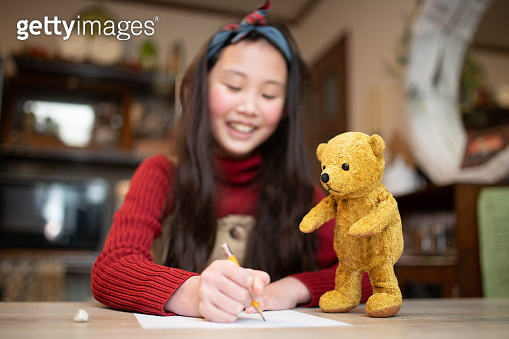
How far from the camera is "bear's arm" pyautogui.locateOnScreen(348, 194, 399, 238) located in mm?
560

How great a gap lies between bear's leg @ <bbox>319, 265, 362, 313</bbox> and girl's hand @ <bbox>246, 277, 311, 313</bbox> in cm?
10

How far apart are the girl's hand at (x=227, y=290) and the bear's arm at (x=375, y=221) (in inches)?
4.7

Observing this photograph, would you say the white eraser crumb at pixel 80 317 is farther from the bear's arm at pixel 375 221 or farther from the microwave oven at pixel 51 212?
the microwave oven at pixel 51 212

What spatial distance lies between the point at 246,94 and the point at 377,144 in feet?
1.50

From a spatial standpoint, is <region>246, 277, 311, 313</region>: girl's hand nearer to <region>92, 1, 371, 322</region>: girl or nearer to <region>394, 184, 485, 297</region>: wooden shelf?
<region>92, 1, 371, 322</region>: girl

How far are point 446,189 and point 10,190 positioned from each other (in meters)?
2.56

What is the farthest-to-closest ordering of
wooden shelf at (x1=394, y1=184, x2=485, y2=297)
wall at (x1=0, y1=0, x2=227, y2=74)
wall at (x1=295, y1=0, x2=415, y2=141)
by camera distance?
wall at (x1=0, y1=0, x2=227, y2=74) → wall at (x1=295, y1=0, x2=415, y2=141) → wooden shelf at (x1=394, y1=184, x2=485, y2=297)

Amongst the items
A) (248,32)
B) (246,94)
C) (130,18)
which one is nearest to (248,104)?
(246,94)

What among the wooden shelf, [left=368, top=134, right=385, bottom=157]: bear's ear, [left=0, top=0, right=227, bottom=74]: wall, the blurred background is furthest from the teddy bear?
[left=0, top=0, right=227, bottom=74]: wall

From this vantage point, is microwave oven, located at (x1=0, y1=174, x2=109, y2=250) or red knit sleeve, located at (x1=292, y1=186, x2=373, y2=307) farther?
microwave oven, located at (x1=0, y1=174, x2=109, y2=250)

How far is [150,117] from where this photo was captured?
3.36 metres

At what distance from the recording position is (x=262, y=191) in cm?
112

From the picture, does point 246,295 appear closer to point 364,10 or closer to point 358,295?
Answer: point 358,295

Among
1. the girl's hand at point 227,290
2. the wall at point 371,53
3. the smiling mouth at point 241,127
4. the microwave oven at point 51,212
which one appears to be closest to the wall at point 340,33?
the wall at point 371,53
